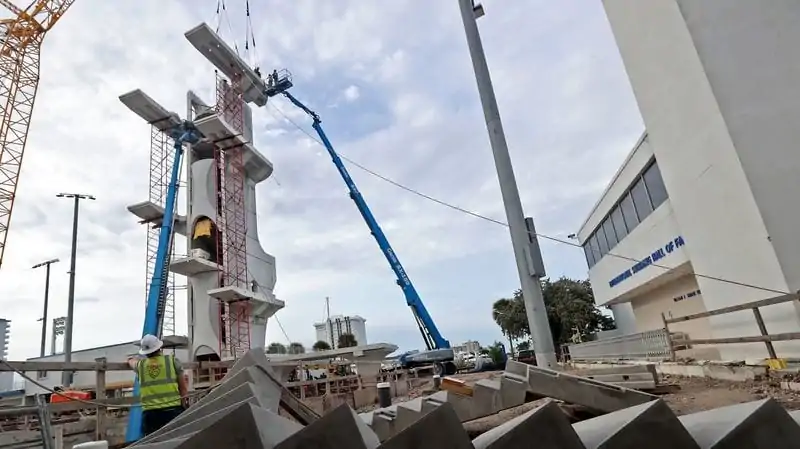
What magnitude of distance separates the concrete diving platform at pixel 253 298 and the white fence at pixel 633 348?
16.4 metres

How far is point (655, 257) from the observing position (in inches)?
542

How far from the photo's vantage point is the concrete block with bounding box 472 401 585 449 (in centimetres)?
209

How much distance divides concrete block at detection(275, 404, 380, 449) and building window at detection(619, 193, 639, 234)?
51.0 feet

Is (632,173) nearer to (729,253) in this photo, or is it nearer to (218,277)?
(729,253)

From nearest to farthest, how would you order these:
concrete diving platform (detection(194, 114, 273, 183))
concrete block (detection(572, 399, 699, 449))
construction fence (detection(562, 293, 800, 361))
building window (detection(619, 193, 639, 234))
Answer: concrete block (detection(572, 399, 699, 449)) → construction fence (detection(562, 293, 800, 361)) → building window (detection(619, 193, 639, 234)) → concrete diving platform (detection(194, 114, 273, 183))

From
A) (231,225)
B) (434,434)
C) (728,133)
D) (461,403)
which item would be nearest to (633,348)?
(728,133)

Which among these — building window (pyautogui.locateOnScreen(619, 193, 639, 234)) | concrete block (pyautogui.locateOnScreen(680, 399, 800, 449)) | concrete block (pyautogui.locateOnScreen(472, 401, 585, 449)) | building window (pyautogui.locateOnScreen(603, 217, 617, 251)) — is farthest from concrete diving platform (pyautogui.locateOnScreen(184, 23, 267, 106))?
concrete block (pyautogui.locateOnScreen(680, 399, 800, 449))

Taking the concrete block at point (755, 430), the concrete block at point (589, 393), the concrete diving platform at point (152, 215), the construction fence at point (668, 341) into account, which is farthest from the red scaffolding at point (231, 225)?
the concrete block at point (755, 430)

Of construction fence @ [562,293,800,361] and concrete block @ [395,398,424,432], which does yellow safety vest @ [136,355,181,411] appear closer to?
concrete block @ [395,398,424,432]

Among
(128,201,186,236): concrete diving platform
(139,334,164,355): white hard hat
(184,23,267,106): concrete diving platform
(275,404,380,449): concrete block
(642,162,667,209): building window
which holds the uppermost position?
(184,23,267,106): concrete diving platform

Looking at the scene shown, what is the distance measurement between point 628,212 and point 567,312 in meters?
21.2

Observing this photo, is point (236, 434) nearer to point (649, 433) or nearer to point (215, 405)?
point (215, 405)

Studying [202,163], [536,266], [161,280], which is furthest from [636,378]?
[202,163]

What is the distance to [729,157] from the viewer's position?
8328mm
